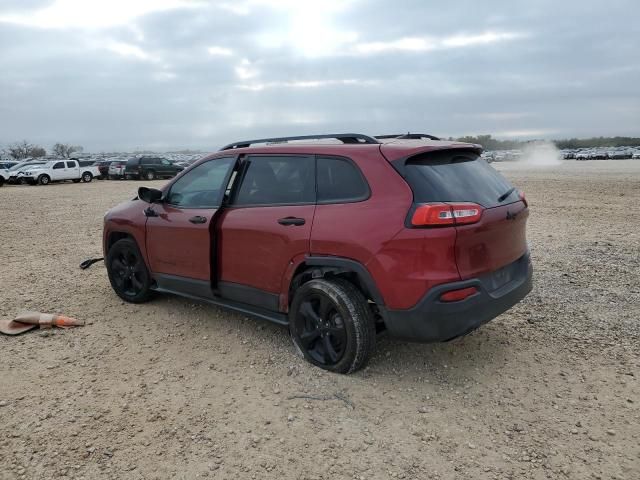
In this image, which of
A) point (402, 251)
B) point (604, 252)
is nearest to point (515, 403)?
point (402, 251)

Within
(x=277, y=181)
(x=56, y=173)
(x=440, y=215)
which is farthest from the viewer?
(x=56, y=173)

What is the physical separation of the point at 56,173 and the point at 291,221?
3312 centimetres

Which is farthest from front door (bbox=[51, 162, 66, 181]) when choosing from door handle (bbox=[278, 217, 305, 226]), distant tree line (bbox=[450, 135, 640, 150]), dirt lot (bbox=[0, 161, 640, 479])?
distant tree line (bbox=[450, 135, 640, 150])

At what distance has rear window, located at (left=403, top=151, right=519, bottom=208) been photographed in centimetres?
322

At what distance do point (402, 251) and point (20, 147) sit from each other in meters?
114

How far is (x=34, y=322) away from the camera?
4629mm

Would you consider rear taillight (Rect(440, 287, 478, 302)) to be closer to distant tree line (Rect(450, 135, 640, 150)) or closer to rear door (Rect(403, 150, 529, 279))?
rear door (Rect(403, 150, 529, 279))

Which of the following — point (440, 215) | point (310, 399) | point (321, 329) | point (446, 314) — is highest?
point (440, 215)

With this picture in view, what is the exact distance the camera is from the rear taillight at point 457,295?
10.2 feet

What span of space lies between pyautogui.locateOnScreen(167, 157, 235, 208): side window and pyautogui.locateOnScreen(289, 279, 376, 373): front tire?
129 cm

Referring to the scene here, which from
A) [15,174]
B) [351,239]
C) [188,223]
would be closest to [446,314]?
[351,239]

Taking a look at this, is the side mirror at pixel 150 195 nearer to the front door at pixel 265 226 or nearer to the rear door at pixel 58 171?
the front door at pixel 265 226

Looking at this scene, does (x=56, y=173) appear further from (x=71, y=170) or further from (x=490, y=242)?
(x=490, y=242)

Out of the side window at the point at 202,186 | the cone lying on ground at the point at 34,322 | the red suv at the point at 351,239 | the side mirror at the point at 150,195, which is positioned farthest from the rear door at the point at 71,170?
the red suv at the point at 351,239
